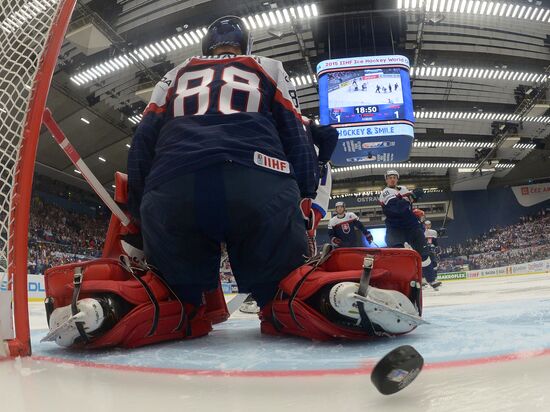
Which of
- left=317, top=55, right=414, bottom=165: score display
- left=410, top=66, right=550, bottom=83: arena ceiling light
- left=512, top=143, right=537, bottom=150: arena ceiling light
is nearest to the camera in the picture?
left=317, top=55, right=414, bottom=165: score display

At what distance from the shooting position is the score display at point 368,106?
23.4 feet

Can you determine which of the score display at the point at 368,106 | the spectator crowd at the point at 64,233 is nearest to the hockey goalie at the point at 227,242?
the score display at the point at 368,106

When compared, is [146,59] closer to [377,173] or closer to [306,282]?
[306,282]

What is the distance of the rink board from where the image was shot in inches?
34.6

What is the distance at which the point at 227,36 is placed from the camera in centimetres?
167

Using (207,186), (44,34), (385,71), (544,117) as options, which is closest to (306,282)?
(207,186)

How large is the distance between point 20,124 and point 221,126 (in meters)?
0.58

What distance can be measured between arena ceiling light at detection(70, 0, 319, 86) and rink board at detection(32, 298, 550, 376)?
8.00 metres

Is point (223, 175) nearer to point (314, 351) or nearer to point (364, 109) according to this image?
point (314, 351)

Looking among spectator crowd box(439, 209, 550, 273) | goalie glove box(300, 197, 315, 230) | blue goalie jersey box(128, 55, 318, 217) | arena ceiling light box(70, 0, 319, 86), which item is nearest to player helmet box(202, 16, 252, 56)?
blue goalie jersey box(128, 55, 318, 217)

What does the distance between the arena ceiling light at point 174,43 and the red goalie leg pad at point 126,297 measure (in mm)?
7854

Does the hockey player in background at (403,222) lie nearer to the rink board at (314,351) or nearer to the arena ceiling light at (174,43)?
the rink board at (314,351)

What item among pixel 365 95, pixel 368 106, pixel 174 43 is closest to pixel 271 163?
pixel 368 106

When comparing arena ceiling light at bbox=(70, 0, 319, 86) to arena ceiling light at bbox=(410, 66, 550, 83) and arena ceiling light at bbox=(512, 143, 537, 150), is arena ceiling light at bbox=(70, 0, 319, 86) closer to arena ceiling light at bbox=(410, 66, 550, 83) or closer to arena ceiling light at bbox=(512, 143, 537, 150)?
arena ceiling light at bbox=(410, 66, 550, 83)
